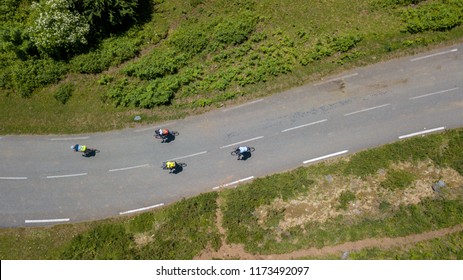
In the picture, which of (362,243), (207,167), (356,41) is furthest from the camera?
(356,41)

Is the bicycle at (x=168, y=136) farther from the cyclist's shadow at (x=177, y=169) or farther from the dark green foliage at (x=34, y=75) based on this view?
the dark green foliage at (x=34, y=75)

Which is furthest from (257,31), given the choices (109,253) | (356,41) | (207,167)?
(109,253)

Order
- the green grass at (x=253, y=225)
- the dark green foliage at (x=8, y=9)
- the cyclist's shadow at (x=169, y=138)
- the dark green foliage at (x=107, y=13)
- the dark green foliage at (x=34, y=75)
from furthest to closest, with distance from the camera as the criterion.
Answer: the dark green foliage at (x=8, y=9), the dark green foliage at (x=34, y=75), the dark green foliage at (x=107, y=13), the cyclist's shadow at (x=169, y=138), the green grass at (x=253, y=225)

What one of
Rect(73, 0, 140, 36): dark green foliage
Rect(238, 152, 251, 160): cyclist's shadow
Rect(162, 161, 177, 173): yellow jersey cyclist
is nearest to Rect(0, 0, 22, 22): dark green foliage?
Rect(73, 0, 140, 36): dark green foliage

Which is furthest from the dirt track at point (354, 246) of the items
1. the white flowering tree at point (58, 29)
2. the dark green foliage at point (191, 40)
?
the white flowering tree at point (58, 29)

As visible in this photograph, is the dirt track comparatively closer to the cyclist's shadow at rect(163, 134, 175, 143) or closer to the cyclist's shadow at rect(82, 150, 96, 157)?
the cyclist's shadow at rect(163, 134, 175, 143)

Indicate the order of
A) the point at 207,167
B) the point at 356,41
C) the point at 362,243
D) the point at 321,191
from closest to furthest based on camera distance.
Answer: the point at 362,243 < the point at 321,191 < the point at 207,167 < the point at 356,41

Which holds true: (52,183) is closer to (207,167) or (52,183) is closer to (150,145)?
(150,145)
